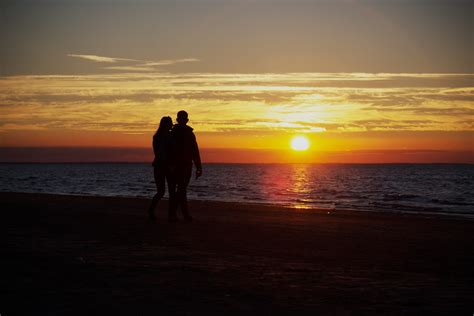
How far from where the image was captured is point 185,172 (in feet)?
44.4

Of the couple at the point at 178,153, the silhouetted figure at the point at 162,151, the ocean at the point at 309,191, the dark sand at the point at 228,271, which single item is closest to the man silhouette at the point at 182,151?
the couple at the point at 178,153

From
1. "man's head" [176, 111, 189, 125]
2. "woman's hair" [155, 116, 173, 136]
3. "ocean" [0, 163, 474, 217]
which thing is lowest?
"ocean" [0, 163, 474, 217]

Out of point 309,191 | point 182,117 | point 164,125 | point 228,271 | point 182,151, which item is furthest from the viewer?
point 309,191

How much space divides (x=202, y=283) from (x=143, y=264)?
1.35 meters

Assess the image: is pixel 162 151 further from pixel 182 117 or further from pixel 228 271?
pixel 228 271

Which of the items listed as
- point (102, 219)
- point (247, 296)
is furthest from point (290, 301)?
point (102, 219)

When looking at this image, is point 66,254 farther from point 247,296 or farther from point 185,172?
point 185,172

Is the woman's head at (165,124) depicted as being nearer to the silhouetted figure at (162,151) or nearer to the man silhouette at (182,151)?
the silhouetted figure at (162,151)

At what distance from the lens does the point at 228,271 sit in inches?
291

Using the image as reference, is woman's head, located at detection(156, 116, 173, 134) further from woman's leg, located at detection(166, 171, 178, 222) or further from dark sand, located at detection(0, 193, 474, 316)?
dark sand, located at detection(0, 193, 474, 316)

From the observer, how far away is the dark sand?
5664mm

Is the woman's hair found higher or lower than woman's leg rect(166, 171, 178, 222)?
higher

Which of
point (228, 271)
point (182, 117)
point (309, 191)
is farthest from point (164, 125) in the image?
point (309, 191)

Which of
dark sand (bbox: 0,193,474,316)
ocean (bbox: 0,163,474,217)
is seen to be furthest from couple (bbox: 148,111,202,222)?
ocean (bbox: 0,163,474,217)
